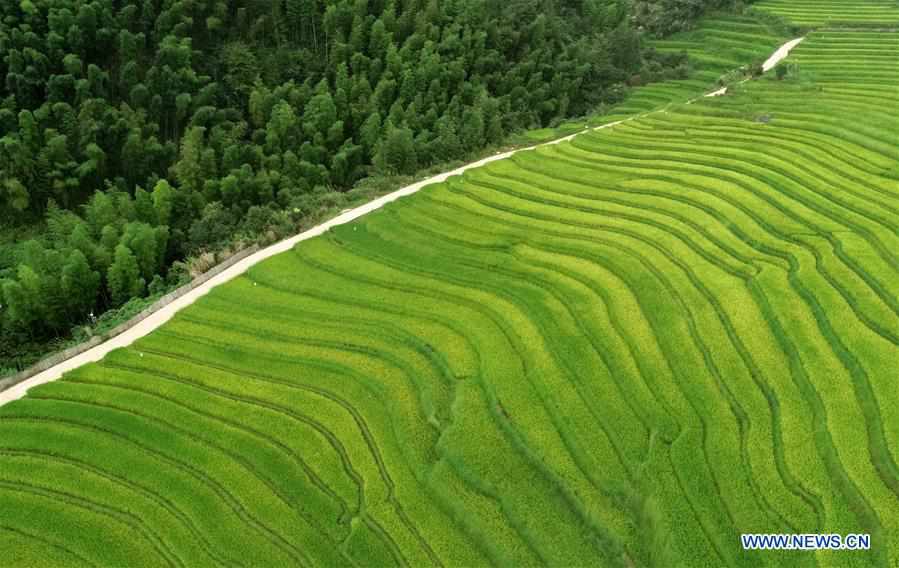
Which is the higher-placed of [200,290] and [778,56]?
[778,56]

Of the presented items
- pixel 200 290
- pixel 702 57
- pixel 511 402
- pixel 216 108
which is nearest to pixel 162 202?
pixel 200 290

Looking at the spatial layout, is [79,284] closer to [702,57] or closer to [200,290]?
[200,290]

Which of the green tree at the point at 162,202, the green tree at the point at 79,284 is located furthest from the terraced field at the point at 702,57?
the green tree at the point at 79,284

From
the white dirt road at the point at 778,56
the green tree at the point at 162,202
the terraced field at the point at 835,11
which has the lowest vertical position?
the green tree at the point at 162,202

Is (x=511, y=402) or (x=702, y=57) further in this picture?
(x=702, y=57)

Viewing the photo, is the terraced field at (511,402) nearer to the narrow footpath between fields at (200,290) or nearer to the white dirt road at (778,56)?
the narrow footpath between fields at (200,290)

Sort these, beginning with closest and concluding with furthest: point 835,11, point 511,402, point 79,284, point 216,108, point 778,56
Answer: point 511,402
point 79,284
point 216,108
point 778,56
point 835,11

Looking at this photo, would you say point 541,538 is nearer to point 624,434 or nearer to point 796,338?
point 624,434

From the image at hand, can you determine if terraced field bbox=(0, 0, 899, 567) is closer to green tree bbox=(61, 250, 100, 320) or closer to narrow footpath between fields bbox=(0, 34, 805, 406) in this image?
narrow footpath between fields bbox=(0, 34, 805, 406)
